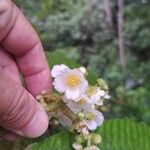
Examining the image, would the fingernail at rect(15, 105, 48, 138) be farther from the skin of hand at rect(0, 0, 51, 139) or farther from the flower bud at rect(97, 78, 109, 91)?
the flower bud at rect(97, 78, 109, 91)

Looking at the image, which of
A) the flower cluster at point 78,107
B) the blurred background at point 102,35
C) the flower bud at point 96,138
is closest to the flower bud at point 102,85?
the flower cluster at point 78,107

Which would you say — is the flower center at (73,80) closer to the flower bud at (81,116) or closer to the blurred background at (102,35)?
the flower bud at (81,116)

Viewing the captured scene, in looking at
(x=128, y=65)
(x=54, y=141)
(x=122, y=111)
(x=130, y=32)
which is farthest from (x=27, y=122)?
(x=130, y=32)

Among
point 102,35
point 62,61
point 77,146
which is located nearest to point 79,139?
point 77,146

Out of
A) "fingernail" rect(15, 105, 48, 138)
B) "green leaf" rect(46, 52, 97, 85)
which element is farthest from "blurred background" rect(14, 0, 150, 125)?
"fingernail" rect(15, 105, 48, 138)

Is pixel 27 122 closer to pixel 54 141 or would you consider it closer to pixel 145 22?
pixel 54 141
